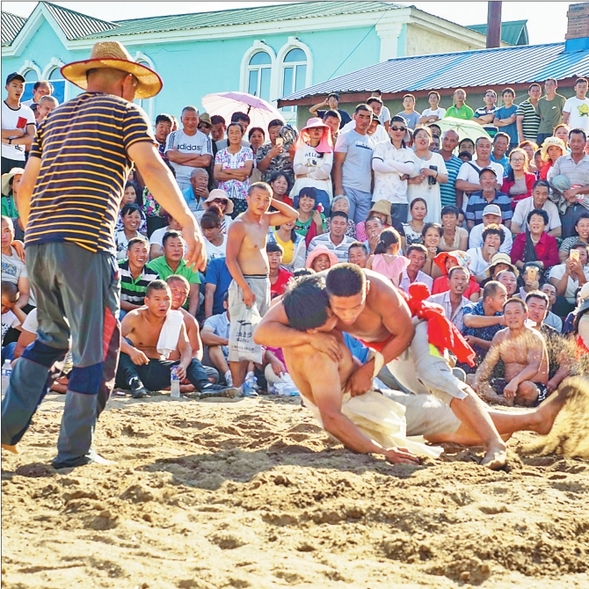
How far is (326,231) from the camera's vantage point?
11219 mm

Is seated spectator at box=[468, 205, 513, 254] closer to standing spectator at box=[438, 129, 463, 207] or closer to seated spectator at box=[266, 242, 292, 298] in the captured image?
standing spectator at box=[438, 129, 463, 207]

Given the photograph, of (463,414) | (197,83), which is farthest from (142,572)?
(197,83)

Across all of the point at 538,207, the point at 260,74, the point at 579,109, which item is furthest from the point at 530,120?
the point at 260,74

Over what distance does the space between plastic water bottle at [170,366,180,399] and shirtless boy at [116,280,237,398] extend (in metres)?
0.04

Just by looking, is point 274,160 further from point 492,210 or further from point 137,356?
point 137,356

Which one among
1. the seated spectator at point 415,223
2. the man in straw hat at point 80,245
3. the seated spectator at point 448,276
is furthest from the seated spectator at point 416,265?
the man in straw hat at point 80,245

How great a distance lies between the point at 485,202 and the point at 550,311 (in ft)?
7.52

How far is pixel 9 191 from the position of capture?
1004 cm

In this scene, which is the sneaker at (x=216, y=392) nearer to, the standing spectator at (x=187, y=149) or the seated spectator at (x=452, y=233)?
the standing spectator at (x=187, y=149)

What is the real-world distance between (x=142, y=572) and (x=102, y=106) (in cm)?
226

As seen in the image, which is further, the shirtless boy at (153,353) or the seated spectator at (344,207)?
the seated spectator at (344,207)

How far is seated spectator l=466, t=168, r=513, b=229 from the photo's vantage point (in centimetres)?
1182

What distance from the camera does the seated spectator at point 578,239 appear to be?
10.8 m

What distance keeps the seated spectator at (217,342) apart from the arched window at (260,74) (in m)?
20.1
